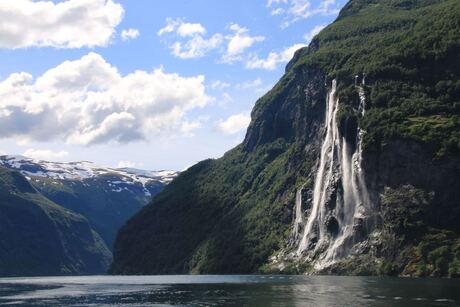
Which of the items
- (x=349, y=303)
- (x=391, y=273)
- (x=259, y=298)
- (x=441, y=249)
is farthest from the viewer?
(x=391, y=273)

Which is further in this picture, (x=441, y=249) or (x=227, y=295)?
→ (x=441, y=249)

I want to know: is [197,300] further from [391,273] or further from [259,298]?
[391,273]

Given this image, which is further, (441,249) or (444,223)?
(444,223)

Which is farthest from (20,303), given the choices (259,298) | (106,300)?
(259,298)

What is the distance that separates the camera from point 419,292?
371ft

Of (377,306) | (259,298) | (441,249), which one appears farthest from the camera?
(441,249)

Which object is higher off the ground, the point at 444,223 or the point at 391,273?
the point at 444,223

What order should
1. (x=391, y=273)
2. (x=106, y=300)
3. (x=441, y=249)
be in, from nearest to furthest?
(x=106, y=300) < (x=441, y=249) < (x=391, y=273)

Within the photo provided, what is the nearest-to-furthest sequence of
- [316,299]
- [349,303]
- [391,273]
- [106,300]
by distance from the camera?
1. [349,303]
2. [316,299]
3. [106,300]
4. [391,273]

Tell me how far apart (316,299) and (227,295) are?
22.5 metres

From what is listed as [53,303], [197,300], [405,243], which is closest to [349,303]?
[197,300]

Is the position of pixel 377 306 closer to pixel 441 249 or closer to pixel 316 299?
pixel 316 299

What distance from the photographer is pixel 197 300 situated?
381ft

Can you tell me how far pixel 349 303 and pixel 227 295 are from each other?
1298 inches
